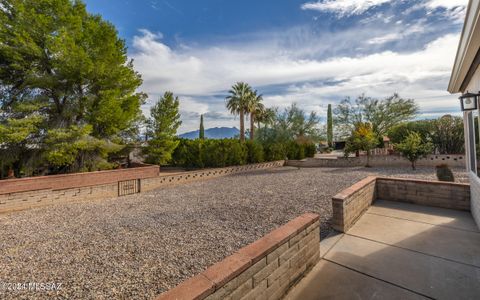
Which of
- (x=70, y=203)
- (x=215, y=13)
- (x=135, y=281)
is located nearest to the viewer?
(x=135, y=281)

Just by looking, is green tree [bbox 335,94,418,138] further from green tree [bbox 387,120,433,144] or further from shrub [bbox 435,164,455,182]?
shrub [bbox 435,164,455,182]

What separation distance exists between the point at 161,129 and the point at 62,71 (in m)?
4.75

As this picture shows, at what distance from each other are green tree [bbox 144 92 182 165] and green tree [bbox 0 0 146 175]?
1.56 meters

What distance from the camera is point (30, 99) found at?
329 inches

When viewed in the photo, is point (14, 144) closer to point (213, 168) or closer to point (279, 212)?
point (213, 168)

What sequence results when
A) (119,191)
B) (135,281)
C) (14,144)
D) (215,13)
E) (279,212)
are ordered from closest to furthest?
(135,281) → (279,212) → (14,144) → (119,191) → (215,13)

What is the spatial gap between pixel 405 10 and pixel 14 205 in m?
14.0

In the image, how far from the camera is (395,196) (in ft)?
18.4

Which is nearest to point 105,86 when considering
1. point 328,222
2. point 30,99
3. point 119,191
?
point 30,99

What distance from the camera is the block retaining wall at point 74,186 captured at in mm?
6703

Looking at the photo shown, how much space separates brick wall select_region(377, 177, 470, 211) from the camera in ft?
15.9

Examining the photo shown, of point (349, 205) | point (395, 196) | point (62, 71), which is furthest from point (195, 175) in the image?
point (395, 196)

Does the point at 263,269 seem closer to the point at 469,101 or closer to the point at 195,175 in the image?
the point at 469,101

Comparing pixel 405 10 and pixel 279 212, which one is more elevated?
pixel 405 10
